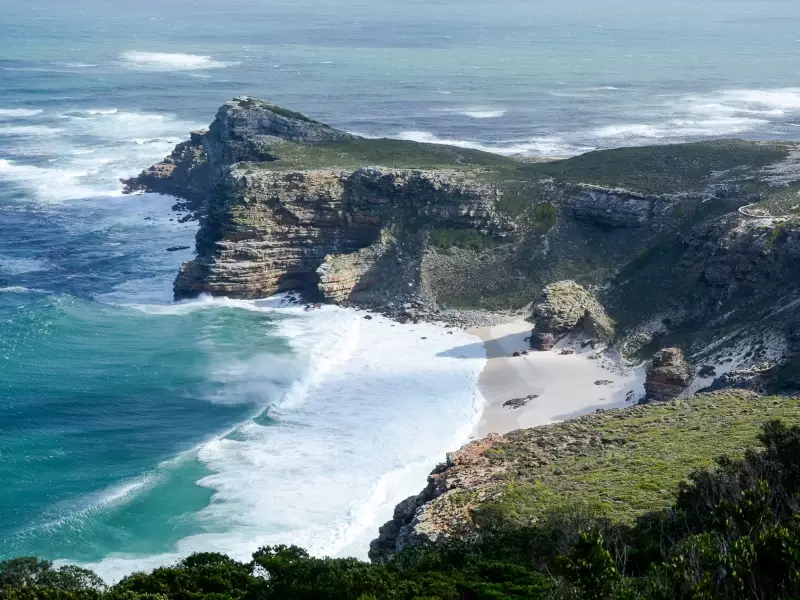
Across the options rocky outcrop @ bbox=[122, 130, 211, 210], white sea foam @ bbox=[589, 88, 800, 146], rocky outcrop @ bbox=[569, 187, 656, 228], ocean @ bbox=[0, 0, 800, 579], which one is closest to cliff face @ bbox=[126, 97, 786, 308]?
rocky outcrop @ bbox=[569, 187, 656, 228]

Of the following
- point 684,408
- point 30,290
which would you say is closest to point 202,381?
point 30,290

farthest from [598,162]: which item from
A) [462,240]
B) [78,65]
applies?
[78,65]

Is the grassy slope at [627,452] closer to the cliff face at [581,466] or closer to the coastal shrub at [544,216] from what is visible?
the cliff face at [581,466]

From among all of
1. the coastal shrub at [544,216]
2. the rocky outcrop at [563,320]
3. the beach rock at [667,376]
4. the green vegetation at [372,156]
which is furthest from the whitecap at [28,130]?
the beach rock at [667,376]

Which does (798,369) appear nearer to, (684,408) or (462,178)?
(684,408)

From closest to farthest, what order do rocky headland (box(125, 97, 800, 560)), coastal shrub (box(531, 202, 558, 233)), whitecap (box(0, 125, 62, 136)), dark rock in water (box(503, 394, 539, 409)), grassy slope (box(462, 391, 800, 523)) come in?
grassy slope (box(462, 391, 800, 523)) → dark rock in water (box(503, 394, 539, 409)) → rocky headland (box(125, 97, 800, 560)) → coastal shrub (box(531, 202, 558, 233)) → whitecap (box(0, 125, 62, 136))

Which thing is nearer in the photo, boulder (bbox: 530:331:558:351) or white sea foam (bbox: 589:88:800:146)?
boulder (bbox: 530:331:558:351)

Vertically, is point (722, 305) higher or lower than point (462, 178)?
lower

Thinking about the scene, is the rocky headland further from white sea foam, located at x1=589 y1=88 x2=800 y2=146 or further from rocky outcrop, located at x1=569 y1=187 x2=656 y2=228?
white sea foam, located at x1=589 y1=88 x2=800 y2=146
